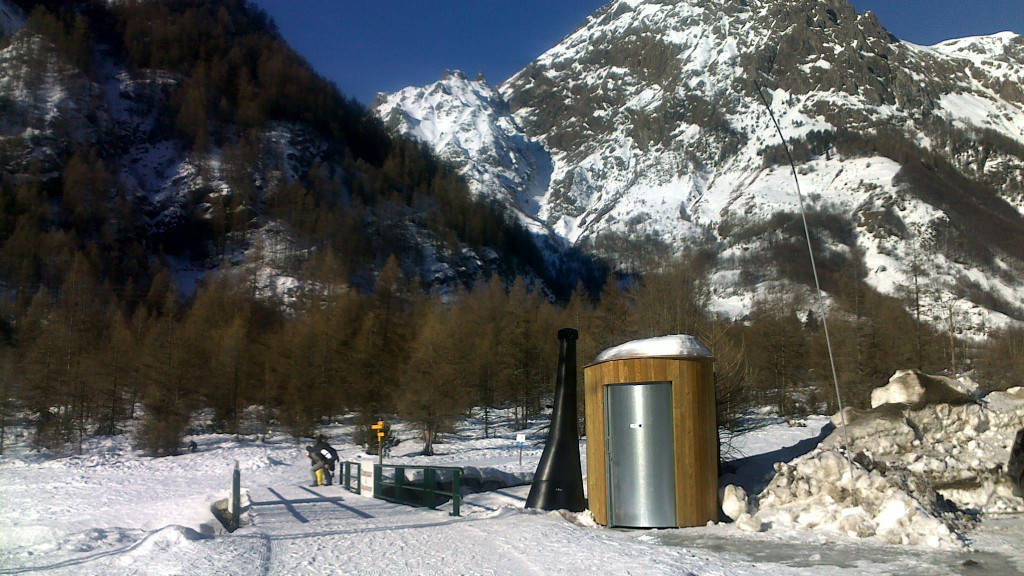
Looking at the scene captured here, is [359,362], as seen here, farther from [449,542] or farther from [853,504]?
[853,504]

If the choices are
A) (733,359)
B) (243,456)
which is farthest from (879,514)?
(243,456)

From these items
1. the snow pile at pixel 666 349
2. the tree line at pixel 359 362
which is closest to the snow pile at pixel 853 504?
the snow pile at pixel 666 349

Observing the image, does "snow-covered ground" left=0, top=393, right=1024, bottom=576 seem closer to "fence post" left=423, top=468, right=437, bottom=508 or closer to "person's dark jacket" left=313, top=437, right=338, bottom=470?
"fence post" left=423, top=468, right=437, bottom=508

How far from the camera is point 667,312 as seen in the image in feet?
74.3

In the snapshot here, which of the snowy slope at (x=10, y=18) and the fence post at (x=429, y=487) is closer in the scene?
the fence post at (x=429, y=487)

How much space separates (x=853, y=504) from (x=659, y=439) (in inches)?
129

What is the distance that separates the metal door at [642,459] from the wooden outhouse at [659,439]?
0.06 feet

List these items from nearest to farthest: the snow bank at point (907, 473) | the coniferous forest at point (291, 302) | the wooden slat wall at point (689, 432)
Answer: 1. the snow bank at point (907, 473)
2. the wooden slat wall at point (689, 432)
3. the coniferous forest at point (291, 302)

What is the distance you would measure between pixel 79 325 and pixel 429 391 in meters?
35.4

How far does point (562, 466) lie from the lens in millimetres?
15312

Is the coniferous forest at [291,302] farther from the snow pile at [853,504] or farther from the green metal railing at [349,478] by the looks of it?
the green metal railing at [349,478]

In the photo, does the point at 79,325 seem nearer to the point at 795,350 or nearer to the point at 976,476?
the point at 795,350

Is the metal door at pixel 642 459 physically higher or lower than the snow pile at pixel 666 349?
lower

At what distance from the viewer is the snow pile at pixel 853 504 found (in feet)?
36.4
